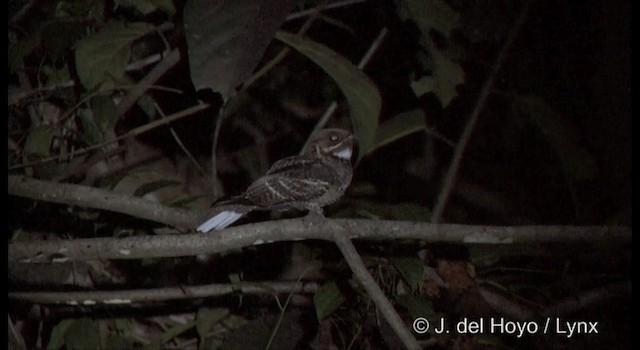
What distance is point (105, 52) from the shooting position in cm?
149

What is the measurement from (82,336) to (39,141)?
20.1 inches

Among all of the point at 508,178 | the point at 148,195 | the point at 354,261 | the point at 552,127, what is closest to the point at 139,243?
the point at 354,261

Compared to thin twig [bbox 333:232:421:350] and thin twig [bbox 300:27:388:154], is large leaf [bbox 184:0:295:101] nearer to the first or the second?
thin twig [bbox 333:232:421:350]

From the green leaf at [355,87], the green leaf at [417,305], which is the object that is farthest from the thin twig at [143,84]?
the green leaf at [417,305]

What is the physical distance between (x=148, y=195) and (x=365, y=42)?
0.75m

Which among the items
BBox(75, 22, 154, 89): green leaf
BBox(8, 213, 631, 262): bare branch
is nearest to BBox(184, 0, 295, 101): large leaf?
BBox(8, 213, 631, 262): bare branch

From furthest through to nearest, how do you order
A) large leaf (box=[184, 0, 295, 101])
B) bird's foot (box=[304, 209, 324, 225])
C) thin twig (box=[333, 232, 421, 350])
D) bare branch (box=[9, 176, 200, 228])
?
bare branch (box=[9, 176, 200, 228]), bird's foot (box=[304, 209, 324, 225]), thin twig (box=[333, 232, 421, 350]), large leaf (box=[184, 0, 295, 101])

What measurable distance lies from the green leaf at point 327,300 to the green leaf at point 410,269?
136 mm

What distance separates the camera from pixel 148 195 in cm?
171

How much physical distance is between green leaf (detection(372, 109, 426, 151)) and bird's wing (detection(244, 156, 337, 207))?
0.14 metres

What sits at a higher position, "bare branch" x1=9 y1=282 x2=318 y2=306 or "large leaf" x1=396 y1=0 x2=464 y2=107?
"large leaf" x1=396 y1=0 x2=464 y2=107

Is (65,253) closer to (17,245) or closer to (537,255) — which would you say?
(17,245)

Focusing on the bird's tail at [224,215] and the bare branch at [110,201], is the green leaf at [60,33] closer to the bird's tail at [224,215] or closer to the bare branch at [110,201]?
the bare branch at [110,201]

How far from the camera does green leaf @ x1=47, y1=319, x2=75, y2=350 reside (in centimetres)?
162
